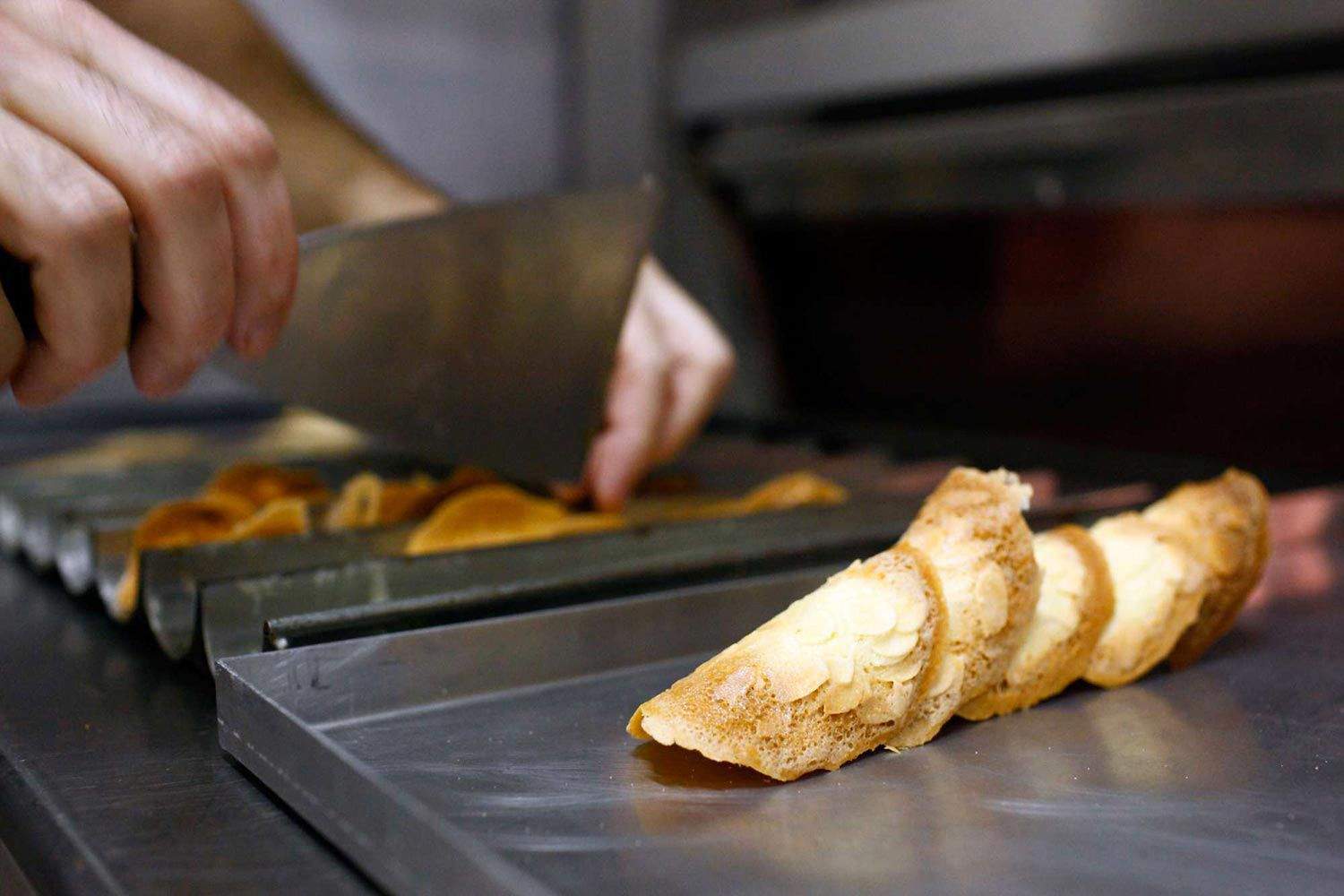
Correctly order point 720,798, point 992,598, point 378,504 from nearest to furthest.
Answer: point 720,798 < point 992,598 < point 378,504

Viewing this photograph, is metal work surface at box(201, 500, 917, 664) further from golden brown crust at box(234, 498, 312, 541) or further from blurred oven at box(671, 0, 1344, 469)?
blurred oven at box(671, 0, 1344, 469)

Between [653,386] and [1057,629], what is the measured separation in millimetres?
661

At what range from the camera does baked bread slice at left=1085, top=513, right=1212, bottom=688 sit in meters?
0.81

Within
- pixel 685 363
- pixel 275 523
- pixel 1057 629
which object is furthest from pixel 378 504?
pixel 1057 629

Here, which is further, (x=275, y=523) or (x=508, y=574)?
(x=275, y=523)

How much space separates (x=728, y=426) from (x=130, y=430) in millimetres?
1005

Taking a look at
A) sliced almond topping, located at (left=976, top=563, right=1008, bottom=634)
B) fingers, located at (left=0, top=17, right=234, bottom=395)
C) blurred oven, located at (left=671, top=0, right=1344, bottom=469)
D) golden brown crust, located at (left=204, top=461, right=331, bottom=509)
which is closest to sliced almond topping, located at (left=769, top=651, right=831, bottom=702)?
sliced almond topping, located at (left=976, top=563, right=1008, bottom=634)

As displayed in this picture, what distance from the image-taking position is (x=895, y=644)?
2.22 ft

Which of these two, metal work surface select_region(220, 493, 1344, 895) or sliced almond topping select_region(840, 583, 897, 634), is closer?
metal work surface select_region(220, 493, 1344, 895)

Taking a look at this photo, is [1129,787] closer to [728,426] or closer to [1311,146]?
[1311,146]

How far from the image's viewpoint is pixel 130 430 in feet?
7.01

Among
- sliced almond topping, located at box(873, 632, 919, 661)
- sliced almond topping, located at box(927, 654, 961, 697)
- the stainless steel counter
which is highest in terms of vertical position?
sliced almond topping, located at box(873, 632, 919, 661)

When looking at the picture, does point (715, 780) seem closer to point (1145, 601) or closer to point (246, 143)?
point (1145, 601)

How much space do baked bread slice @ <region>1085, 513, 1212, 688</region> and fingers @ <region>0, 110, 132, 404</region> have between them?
0.65 metres
